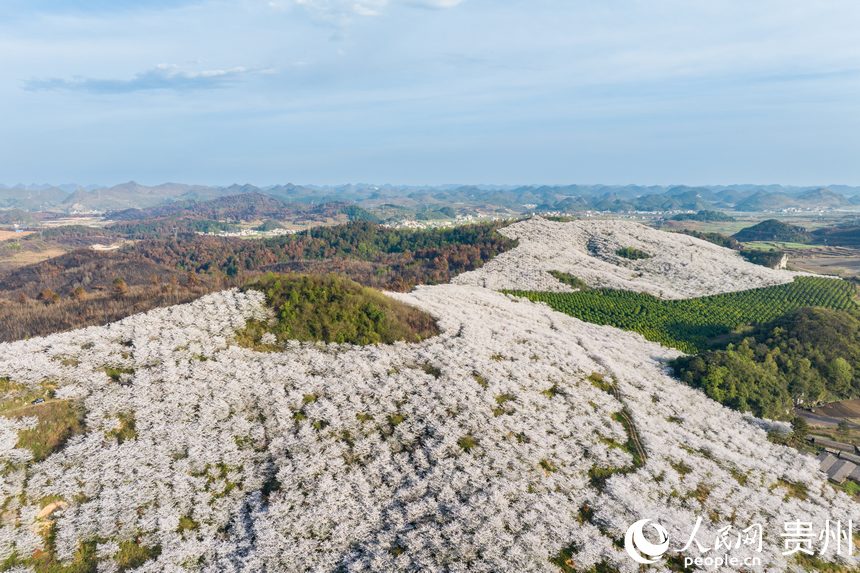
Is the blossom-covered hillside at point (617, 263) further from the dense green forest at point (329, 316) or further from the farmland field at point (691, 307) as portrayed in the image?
the dense green forest at point (329, 316)

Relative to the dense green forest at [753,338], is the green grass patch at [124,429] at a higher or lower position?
higher

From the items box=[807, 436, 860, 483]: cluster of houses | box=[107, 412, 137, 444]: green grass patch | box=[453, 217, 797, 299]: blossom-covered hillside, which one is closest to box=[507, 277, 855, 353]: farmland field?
box=[453, 217, 797, 299]: blossom-covered hillside

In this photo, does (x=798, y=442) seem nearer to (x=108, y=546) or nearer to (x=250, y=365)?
(x=250, y=365)

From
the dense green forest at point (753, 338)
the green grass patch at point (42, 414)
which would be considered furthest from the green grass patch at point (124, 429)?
the dense green forest at point (753, 338)

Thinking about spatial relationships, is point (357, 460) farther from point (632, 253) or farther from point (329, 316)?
point (632, 253)

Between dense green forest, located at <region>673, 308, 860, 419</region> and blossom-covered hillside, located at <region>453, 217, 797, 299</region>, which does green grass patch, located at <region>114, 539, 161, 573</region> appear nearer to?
dense green forest, located at <region>673, 308, 860, 419</region>

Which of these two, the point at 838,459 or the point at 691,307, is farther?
the point at 691,307

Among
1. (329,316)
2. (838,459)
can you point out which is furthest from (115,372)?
(838,459)
